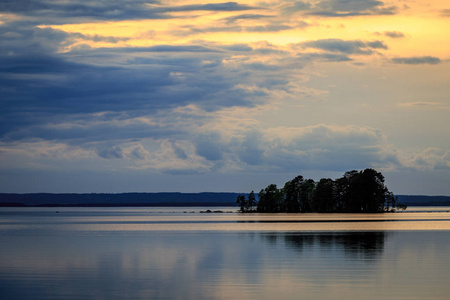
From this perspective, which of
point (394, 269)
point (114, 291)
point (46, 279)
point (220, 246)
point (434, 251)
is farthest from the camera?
point (220, 246)

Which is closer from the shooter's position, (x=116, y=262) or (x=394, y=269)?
(x=394, y=269)

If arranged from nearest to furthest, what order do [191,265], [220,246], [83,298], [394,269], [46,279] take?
[83,298]
[46,279]
[394,269]
[191,265]
[220,246]

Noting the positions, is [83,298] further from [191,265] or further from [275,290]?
[191,265]

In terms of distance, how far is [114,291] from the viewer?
34.0m

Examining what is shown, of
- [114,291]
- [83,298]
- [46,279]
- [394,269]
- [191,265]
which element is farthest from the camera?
[191,265]

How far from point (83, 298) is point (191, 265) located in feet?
51.4

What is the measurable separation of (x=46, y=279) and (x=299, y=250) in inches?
1024

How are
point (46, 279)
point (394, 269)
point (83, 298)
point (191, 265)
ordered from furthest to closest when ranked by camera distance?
1. point (191, 265)
2. point (394, 269)
3. point (46, 279)
4. point (83, 298)

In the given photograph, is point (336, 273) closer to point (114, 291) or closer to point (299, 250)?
point (114, 291)

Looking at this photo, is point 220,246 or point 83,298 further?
point 220,246

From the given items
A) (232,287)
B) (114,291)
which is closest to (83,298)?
(114,291)

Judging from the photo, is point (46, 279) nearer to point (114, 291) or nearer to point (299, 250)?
point (114, 291)

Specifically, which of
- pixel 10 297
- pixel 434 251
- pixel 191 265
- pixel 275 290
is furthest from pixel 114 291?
pixel 434 251

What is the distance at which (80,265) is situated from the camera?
47.2m
